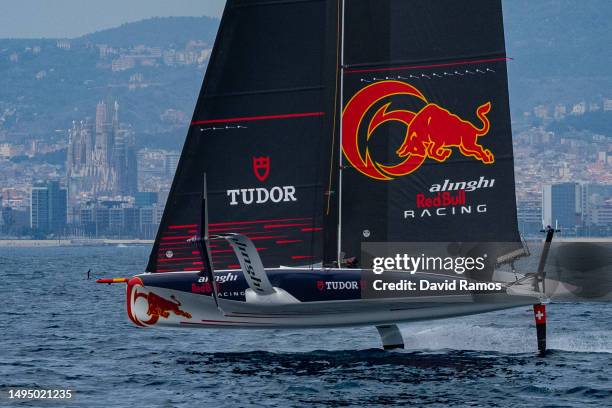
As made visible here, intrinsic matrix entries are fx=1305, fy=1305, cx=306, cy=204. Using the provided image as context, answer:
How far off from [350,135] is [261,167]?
1520 millimetres

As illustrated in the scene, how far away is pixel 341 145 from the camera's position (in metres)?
20.9

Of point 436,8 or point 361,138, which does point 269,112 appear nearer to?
point 361,138

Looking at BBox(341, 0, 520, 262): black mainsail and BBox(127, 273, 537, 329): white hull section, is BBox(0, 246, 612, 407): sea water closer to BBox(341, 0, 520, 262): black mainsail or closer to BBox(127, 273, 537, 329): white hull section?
BBox(127, 273, 537, 329): white hull section

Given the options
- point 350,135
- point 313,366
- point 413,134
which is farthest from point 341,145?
point 313,366

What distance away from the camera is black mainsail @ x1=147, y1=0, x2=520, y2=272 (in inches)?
822

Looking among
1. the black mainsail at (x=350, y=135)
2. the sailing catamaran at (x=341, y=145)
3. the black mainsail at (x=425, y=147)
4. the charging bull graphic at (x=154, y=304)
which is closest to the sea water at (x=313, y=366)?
the charging bull graphic at (x=154, y=304)

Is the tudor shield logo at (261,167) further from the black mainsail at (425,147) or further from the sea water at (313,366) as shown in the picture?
the sea water at (313,366)

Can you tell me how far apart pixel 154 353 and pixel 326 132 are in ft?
16.9

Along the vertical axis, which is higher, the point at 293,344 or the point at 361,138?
the point at 361,138

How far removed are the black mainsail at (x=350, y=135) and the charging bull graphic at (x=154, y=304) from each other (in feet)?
1.99

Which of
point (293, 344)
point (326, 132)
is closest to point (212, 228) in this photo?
point (326, 132)

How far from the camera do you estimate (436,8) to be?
2100cm

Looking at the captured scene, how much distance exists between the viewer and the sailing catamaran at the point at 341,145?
2088 cm

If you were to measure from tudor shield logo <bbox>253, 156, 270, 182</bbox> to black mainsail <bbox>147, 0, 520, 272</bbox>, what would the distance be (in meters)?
0.02
